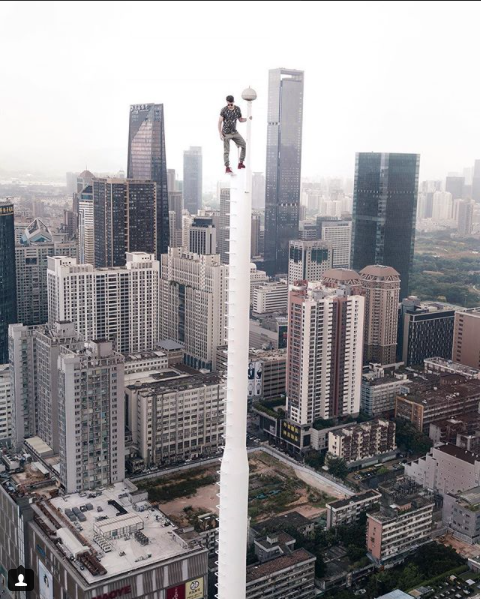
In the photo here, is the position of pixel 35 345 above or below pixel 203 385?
above

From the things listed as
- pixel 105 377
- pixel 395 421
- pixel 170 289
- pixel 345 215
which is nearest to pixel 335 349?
pixel 395 421

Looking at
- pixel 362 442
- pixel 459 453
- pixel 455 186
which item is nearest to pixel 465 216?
pixel 455 186

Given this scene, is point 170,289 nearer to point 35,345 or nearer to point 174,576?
point 35,345

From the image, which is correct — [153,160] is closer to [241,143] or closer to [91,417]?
[91,417]

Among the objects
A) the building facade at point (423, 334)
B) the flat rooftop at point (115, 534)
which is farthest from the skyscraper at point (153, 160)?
the flat rooftop at point (115, 534)

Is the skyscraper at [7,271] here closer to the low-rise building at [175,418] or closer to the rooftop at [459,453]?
the low-rise building at [175,418]

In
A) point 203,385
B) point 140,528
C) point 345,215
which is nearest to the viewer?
point 140,528

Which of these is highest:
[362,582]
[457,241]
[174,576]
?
[457,241]
